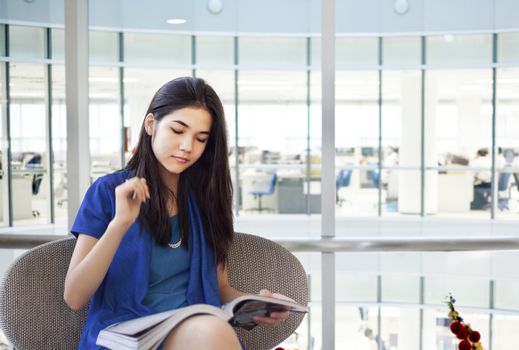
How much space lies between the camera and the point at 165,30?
41.4 feet

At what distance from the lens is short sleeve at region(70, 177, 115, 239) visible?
169 centimetres

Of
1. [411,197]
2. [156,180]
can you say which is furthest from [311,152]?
[156,180]

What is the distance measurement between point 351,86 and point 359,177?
5.70ft

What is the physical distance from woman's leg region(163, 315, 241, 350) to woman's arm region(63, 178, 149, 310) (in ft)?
0.77

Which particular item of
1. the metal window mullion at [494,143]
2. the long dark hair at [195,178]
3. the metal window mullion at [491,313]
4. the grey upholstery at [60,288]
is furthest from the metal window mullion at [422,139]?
the long dark hair at [195,178]

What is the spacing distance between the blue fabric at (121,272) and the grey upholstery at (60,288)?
14 centimetres

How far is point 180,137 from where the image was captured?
1770 mm

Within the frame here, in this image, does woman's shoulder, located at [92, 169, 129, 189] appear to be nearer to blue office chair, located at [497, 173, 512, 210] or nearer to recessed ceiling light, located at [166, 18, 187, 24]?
recessed ceiling light, located at [166, 18, 187, 24]

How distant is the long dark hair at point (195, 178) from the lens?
70.4 inches

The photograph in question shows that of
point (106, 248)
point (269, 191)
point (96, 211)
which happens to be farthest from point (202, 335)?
point (269, 191)

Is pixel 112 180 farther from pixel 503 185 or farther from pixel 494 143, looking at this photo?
pixel 494 143

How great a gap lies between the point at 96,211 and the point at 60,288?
0.29m

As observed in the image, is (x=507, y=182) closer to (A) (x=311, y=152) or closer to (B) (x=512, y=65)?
(B) (x=512, y=65)

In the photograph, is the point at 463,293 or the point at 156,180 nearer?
the point at 156,180
